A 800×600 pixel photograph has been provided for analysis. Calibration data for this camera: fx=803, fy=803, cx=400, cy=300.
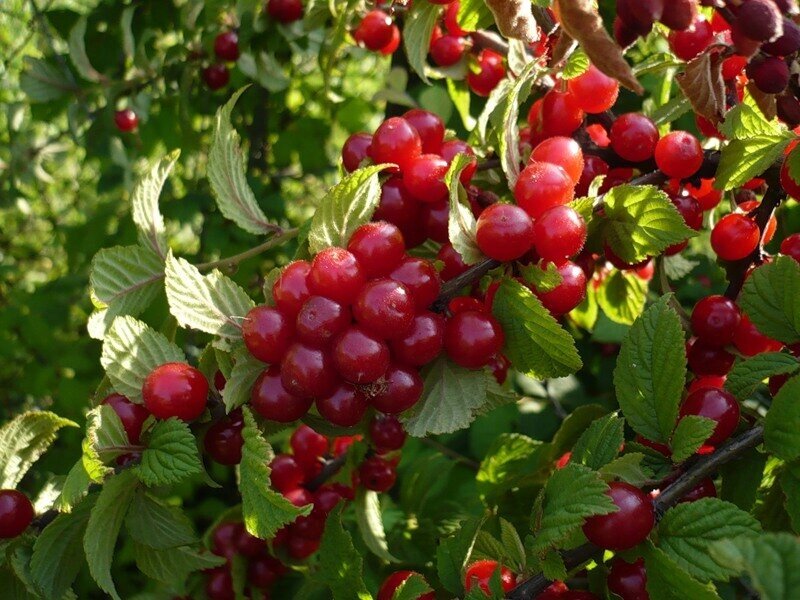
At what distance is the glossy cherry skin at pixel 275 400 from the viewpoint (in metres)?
0.77

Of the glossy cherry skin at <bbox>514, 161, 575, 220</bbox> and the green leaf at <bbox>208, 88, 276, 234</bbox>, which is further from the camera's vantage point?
the green leaf at <bbox>208, 88, 276, 234</bbox>

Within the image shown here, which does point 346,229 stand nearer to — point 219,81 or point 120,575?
point 219,81

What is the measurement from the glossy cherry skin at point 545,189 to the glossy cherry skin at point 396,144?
0.15 metres

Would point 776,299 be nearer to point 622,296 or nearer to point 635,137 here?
point 635,137

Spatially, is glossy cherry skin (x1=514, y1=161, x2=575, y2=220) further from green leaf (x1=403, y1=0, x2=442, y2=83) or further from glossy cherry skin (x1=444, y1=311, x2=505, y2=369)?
green leaf (x1=403, y1=0, x2=442, y2=83)

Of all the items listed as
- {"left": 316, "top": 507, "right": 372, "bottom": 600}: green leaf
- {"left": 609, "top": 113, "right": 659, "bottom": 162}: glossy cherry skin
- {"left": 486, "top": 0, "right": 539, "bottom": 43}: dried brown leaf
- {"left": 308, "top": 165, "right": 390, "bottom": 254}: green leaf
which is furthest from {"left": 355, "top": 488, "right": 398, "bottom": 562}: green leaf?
{"left": 486, "top": 0, "right": 539, "bottom": 43}: dried brown leaf

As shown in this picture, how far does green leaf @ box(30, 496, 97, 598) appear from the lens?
83 centimetres

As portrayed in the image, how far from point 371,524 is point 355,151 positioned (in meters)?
0.58

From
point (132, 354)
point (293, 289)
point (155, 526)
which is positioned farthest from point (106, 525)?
point (293, 289)

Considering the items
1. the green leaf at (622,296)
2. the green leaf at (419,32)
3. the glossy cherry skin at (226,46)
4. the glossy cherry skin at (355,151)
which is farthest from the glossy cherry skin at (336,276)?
the glossy cherry skin at (226,46)

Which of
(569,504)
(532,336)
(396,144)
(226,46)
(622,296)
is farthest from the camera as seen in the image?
(226,46)

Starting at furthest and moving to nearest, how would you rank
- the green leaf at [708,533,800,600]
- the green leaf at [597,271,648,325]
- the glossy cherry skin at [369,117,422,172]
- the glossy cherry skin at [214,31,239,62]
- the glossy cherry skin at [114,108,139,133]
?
the glossy cherry skin at [114,108,139,133]
the glossy cherry skin at [214,31,239,62]
the green leaf at [597,271,648,325]
the glossy cherry skin at [369,117,422,172]
the green leaf at [708,533,800,600]

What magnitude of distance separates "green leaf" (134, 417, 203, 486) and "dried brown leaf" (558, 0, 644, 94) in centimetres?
49

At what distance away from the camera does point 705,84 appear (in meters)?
0.77
